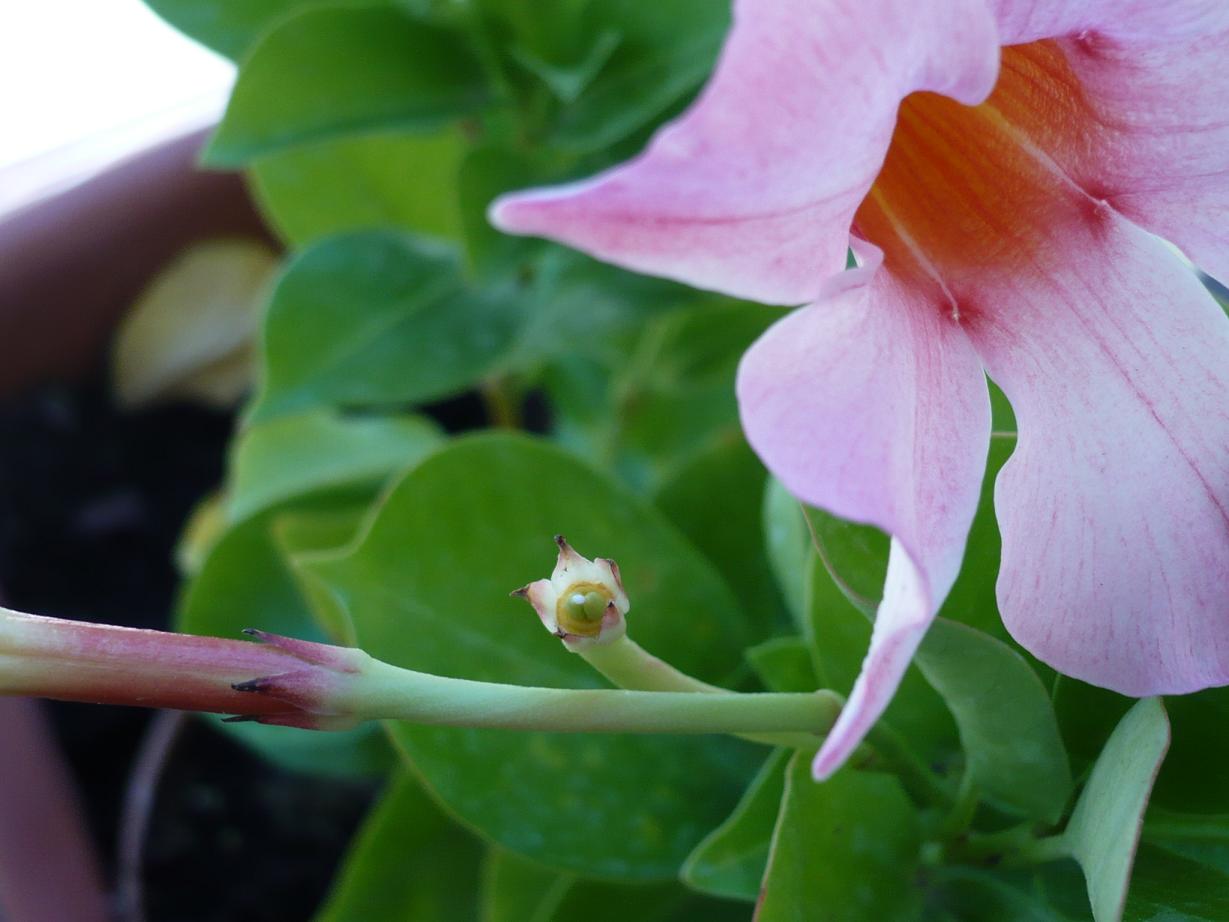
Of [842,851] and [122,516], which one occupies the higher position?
[842,851]

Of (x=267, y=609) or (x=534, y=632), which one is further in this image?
(x=267, y=609)

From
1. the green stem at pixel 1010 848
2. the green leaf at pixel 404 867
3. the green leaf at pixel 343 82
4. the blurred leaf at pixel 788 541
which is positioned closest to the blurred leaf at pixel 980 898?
the green stem at pixel 1010 848

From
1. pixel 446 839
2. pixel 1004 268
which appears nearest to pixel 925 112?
pixel 1004 268

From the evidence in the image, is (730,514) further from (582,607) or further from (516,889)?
(582,607)

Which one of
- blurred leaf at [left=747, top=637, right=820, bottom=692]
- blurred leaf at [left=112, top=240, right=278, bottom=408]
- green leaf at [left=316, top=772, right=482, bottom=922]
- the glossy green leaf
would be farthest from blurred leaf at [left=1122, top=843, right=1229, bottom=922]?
blurred leaf at [left=112, top=240, right=278, bottom=408]

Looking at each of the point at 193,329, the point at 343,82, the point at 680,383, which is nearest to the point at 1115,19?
the point at 343,82

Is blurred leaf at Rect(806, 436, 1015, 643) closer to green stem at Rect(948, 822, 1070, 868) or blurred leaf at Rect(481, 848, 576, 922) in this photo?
green stem at Rect(948, 822, 1070, 868)
